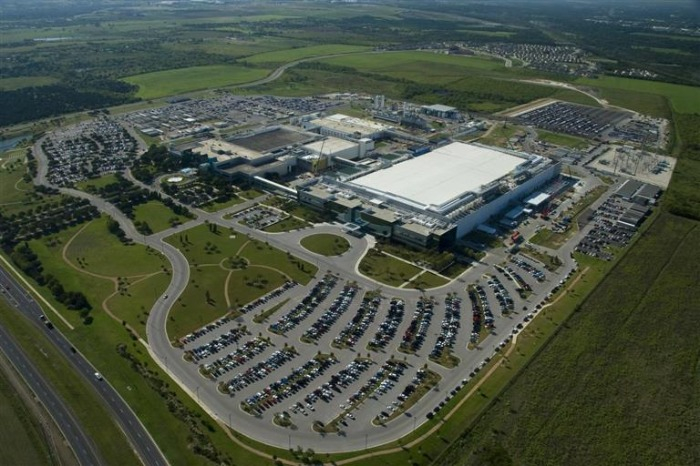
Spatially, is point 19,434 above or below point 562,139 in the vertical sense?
above

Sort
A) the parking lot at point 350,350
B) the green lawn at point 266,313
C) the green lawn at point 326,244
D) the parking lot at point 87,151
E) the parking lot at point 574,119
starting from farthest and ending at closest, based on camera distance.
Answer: the parking lot at point 574,119 → the parking lot at point 87,151 → the green lawn at point 326,244 → the green lawn at point 266,313 → the parking lot at point 350,350

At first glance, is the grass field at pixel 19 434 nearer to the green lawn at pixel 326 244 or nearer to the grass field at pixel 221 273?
the grass field at pixel 221 273

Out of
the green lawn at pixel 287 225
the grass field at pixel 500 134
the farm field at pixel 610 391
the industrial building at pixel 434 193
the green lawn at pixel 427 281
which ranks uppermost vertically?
the industrial building at pixel 434 193

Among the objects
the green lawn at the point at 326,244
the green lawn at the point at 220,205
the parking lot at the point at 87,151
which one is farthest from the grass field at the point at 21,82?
the green lawn at the point at 326,244

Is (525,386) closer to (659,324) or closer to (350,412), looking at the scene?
(350,412)

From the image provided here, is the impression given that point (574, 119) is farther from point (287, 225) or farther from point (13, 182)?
point (13, 182)

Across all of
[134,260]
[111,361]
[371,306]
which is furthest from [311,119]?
[111,361]

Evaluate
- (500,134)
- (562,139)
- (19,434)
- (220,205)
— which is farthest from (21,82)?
(562,139)

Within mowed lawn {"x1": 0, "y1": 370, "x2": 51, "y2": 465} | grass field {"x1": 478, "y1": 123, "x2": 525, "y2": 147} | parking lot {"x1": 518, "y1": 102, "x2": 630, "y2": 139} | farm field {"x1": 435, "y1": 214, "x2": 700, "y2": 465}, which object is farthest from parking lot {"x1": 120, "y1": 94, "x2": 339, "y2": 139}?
farm field {"x1": 435, "y1": 214, "x2": 700, "y2": 465}
